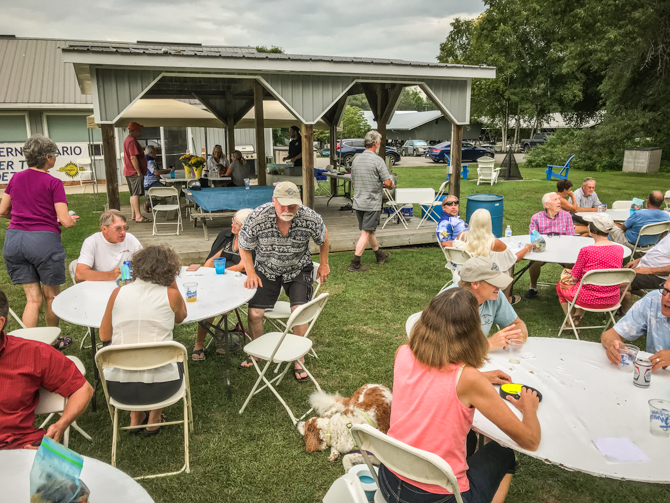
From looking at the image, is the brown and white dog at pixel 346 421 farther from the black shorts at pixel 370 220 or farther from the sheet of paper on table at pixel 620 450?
the black shorts at pixel 370 220

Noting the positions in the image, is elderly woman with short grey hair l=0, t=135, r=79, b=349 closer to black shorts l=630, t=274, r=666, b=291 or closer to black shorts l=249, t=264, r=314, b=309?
black shorts l=249, t=264, r=314, b=309

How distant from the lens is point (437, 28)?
153 feet

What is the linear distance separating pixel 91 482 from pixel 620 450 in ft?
6.20

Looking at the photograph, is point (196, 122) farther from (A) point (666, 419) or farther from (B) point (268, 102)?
(A) point (666, 419)

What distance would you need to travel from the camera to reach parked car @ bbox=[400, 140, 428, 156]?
35125 mm

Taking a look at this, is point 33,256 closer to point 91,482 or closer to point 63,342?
point 63,342

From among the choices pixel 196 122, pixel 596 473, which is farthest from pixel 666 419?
pixel 196 122

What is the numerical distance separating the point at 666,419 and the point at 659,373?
560 millimetres

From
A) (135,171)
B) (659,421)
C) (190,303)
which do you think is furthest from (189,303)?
(135,171)

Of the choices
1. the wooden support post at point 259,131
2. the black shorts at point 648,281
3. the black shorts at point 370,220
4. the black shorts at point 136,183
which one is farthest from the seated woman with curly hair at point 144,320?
the black shorts at point 136,183

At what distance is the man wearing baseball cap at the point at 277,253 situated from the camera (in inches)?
158

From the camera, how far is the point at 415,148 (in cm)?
3531

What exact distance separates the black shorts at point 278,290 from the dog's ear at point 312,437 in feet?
3.71

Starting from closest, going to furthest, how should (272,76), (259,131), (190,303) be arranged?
(190,303) < (272,76) < (259,131)
